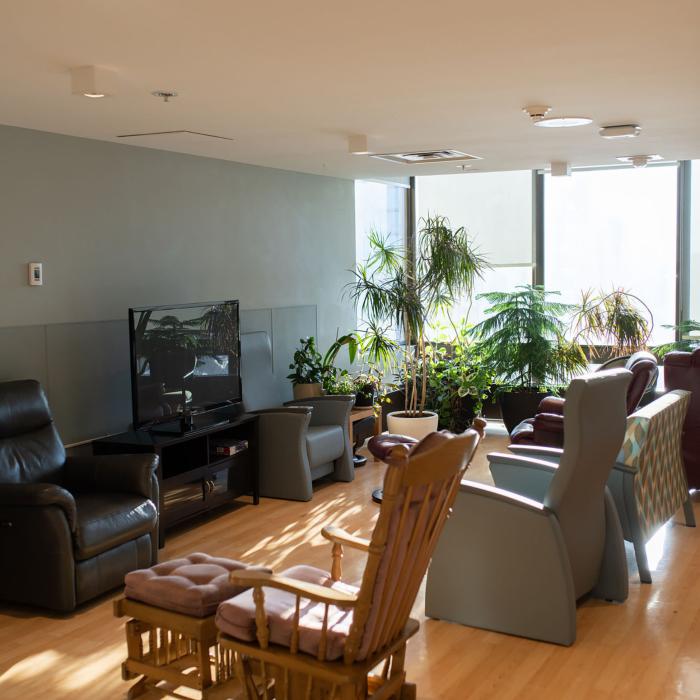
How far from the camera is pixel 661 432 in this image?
4844mm

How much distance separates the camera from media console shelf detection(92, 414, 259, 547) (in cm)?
519

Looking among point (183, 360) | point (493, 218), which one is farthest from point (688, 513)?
point (493, 218)

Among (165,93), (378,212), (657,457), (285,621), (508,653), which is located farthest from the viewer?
(378,212)

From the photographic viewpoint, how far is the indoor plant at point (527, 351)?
795 centimetres

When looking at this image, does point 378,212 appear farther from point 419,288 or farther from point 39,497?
point 39,497

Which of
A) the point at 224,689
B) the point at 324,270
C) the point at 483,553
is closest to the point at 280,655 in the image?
the point at 224,689

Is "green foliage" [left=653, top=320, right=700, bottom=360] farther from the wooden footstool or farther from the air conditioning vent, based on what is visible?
the wooden footstool

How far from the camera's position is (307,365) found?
7230 mm

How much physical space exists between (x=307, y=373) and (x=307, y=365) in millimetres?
164

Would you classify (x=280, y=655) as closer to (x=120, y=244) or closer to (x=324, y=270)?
(x=120, y=244)

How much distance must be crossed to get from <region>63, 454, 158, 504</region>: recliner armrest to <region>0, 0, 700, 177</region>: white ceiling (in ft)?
5.79

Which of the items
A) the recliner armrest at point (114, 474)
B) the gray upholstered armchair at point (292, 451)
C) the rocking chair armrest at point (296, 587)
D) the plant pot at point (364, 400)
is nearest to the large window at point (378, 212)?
the plant pot at point (364, 400)

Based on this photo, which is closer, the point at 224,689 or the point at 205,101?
the point at 224,689

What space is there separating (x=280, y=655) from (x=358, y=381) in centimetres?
453
